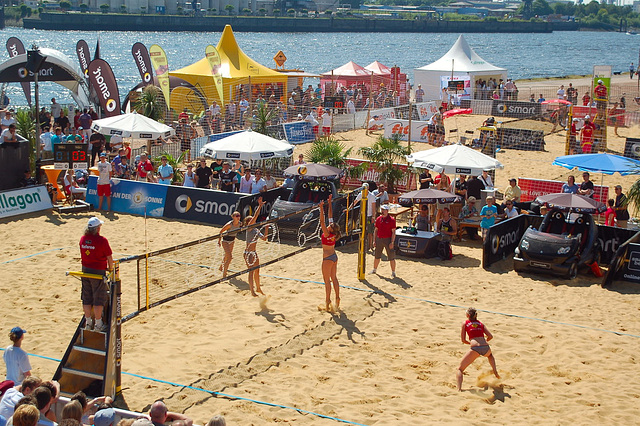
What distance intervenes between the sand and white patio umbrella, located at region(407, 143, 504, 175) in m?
2.14

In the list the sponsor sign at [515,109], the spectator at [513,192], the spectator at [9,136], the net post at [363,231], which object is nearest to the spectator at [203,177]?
the spectator at [9,136]

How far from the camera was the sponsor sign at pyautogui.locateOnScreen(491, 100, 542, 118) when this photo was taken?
119 feet

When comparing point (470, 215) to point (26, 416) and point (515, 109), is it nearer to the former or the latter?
point (26, 416)

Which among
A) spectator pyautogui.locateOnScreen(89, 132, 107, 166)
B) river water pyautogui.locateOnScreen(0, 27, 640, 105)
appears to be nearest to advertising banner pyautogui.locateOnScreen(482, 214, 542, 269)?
spectator pyautogui.locateOnScreen(89, 132, 107, 166)

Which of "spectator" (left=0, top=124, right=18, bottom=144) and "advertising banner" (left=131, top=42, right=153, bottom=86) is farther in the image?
"advertising banner" (left=131, top=42, right=153, bottom=86)

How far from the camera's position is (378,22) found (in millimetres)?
163500

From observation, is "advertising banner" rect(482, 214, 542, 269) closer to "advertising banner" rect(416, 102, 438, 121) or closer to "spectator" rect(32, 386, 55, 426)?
"spectator" rect(32, 386, 55, 426)

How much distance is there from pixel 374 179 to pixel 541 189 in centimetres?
455

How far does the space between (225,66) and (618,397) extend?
2455cm

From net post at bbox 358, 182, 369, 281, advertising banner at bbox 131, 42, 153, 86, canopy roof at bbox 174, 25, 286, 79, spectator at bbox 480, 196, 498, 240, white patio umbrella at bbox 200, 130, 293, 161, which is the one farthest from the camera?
canopy roof at bbox 174, 25, 286, 79

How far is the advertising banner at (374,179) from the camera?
20.0m

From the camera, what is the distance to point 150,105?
86.6 ft

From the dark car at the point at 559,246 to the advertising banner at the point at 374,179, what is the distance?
5.23m

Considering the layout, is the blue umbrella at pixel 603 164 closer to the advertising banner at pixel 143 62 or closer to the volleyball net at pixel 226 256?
the volleyball net at pixel 226 256
